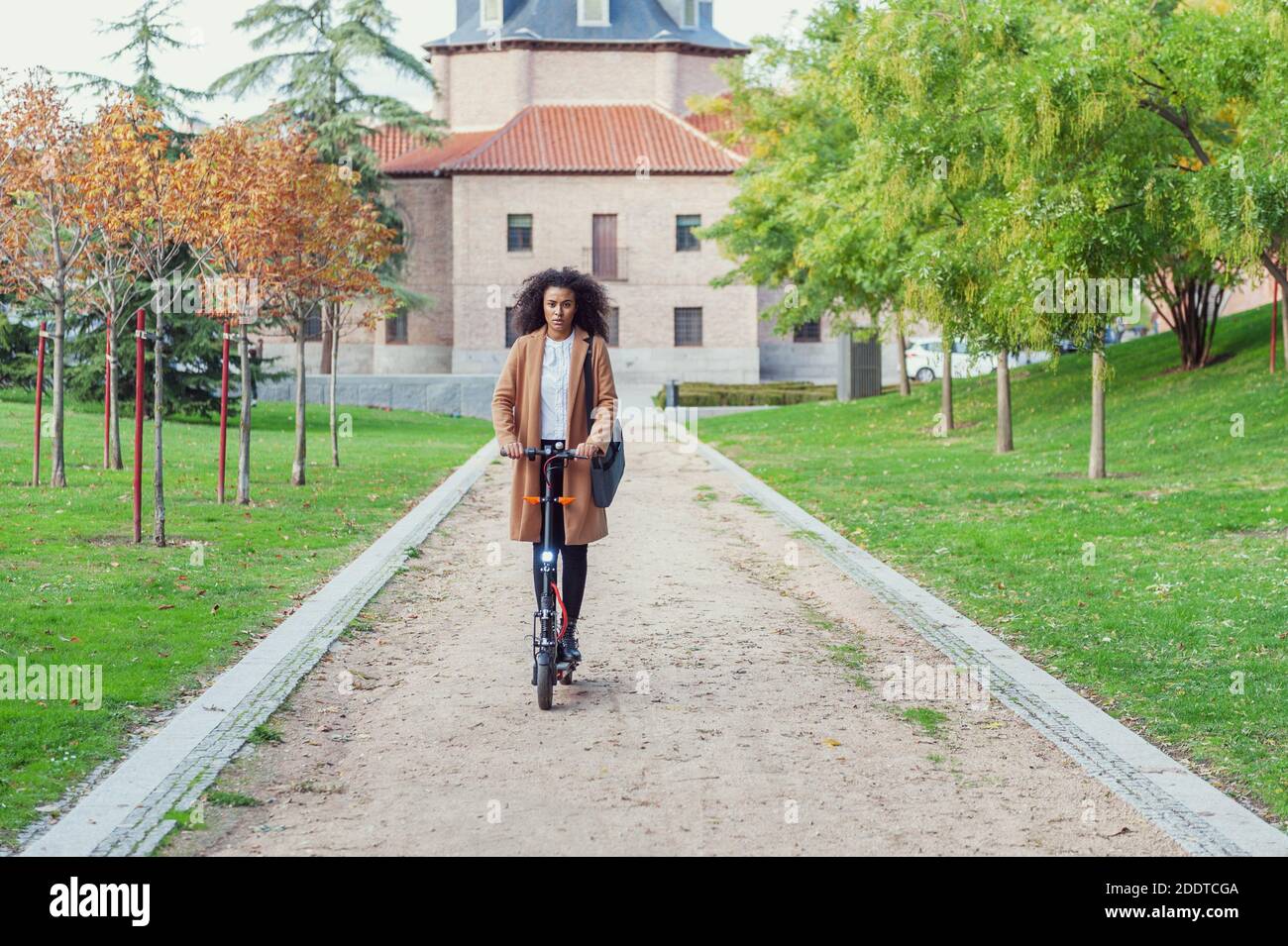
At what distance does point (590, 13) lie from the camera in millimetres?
57688

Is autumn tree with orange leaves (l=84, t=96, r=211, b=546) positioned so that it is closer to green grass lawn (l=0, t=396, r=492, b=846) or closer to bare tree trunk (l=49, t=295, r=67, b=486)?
green grass lawn (l=0, t=396, r=492, b=846)

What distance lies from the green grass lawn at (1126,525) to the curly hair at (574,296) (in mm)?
3114

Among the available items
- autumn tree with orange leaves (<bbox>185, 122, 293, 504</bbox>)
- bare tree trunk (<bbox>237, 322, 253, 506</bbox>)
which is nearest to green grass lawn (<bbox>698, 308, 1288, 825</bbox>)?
bare tree trunk (<bbox>237, 322, 253, 506</bbox>)

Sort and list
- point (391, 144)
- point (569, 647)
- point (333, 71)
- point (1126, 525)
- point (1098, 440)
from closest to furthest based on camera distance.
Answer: point (569, 647) → point (1126, 525) → point (1098, 440) → point (333, 71) → point (391, 144)

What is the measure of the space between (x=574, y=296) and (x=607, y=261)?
156ft

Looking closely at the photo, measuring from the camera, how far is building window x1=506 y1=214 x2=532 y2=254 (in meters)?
54.2

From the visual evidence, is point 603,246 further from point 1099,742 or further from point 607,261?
point 1099,742

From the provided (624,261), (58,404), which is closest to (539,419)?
(58,404)

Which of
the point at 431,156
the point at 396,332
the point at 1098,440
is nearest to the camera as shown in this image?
the point at 1098,440

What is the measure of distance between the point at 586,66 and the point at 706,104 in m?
20.0

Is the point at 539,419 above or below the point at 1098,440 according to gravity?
above

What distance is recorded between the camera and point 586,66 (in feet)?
189

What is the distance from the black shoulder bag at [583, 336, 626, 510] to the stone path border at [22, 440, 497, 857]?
71.9 inches

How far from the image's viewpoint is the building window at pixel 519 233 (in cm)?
5419
